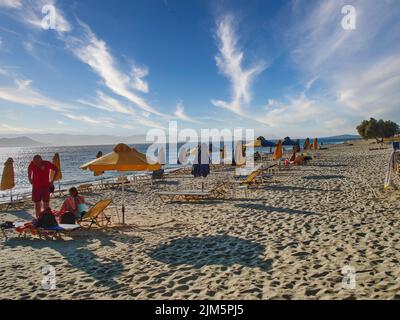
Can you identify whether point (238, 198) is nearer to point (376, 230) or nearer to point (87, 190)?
point (376, 230)

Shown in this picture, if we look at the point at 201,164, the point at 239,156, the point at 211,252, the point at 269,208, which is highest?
the point at 239,156

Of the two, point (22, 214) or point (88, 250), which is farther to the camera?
point (22, 214)

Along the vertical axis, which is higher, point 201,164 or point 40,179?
point 201,164

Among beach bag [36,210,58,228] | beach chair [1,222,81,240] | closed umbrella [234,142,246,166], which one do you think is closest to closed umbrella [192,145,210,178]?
closed umbrella [234,142,246,166]

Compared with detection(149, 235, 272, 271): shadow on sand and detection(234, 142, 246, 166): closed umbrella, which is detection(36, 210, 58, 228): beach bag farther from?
detection(234, 142, 246, 166): closed umbrella

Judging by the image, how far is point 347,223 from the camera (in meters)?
7.34

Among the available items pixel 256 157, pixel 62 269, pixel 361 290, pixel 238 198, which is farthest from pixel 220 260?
pixel 256 157

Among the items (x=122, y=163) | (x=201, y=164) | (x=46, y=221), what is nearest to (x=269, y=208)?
(x=201, y=164)

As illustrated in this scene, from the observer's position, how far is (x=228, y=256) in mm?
5656

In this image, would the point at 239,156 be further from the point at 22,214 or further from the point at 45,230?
the point at 45,230

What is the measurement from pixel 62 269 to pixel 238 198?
810 centimetres

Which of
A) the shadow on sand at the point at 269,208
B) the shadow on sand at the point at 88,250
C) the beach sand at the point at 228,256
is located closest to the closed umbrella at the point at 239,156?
the shadow on sand at the point at 269,208

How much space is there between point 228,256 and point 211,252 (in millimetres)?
452

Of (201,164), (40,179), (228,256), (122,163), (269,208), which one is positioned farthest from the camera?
(201,164)
